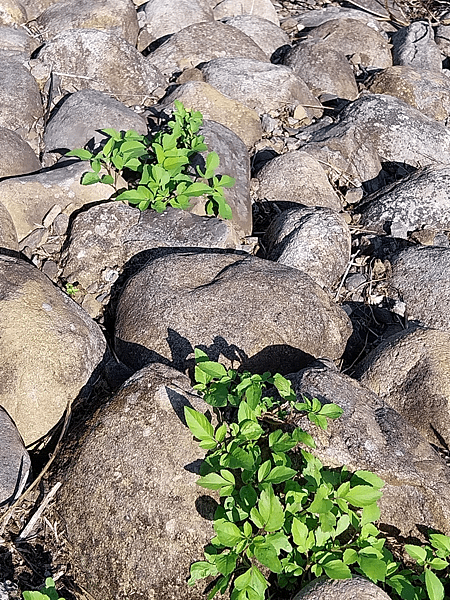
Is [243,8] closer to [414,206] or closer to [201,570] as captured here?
[414,206]

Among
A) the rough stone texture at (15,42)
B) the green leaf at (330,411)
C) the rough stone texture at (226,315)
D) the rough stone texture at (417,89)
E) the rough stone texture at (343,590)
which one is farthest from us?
the rough stone texture at (417,89)

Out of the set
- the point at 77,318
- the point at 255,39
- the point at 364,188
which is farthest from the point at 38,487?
the point at 255,39

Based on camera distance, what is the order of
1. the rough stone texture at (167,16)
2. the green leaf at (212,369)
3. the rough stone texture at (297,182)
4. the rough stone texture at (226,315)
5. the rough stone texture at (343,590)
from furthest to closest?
the rough stone texture at (167,16)
the rough stone texture at (297,182)
the rough stone texture at (226,315)
the green leaf at (212,369)
the rough stone texture at (343,590)

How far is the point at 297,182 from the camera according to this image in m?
4.25

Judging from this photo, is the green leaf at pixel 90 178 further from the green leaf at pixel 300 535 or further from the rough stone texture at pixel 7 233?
the green leaf at pixel 300 535

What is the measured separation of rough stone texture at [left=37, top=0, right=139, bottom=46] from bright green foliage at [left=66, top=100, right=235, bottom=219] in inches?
75.4

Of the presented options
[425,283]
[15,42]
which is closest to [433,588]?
[425,283]

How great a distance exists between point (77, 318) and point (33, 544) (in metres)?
0.98

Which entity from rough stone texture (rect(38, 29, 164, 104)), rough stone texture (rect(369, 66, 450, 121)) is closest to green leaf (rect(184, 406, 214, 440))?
rough stone texture (rect(38, 29, 164, 104))

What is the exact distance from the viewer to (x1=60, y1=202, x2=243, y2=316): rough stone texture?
3.59 m

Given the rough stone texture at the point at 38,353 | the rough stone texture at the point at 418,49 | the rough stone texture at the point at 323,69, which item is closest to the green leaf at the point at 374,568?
the rough stone texture at the point at 38,353

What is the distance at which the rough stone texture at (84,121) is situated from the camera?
4238 mm

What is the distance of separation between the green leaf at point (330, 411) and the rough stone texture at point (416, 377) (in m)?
0.65

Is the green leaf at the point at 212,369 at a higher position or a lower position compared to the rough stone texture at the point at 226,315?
higher
